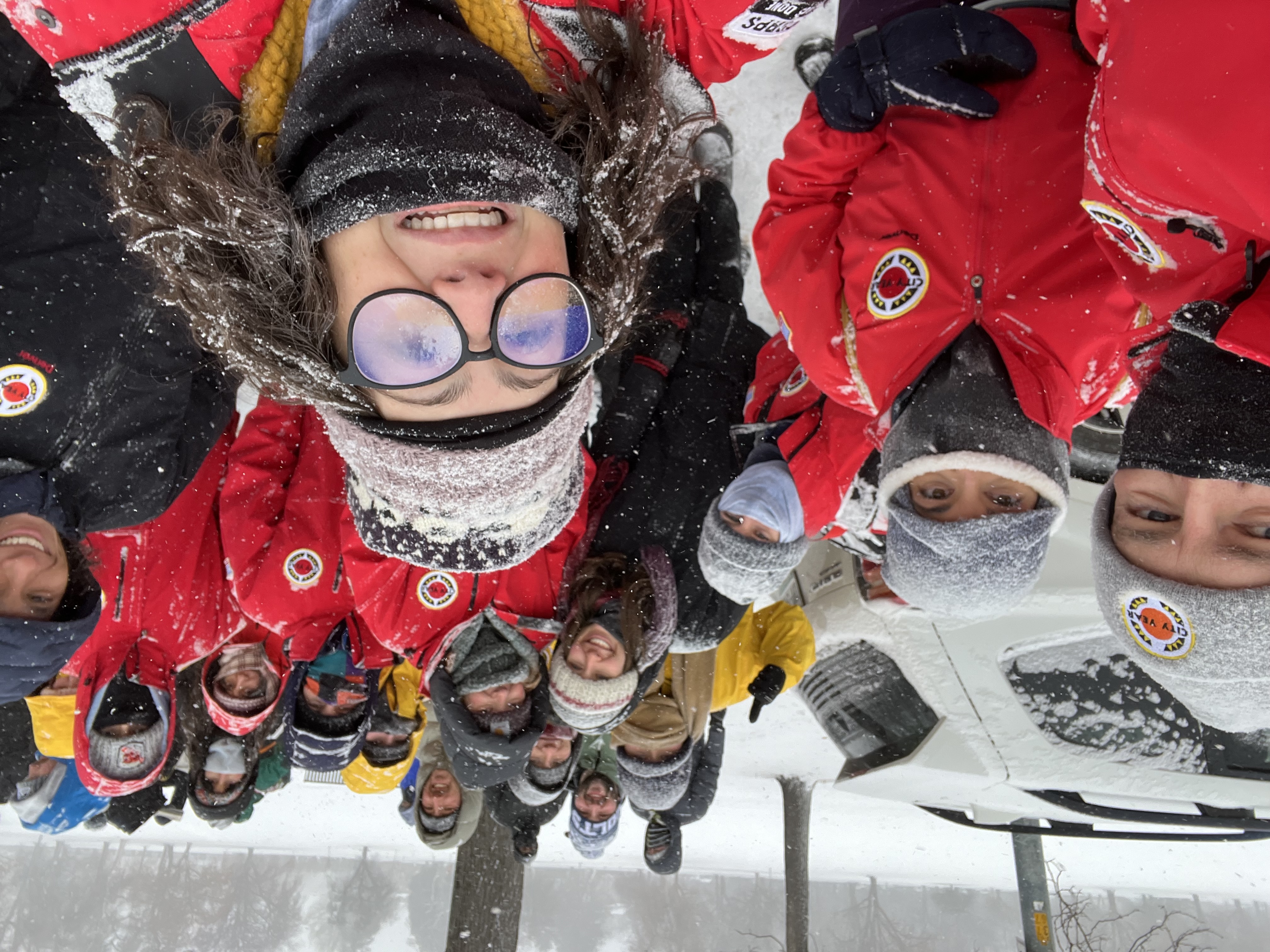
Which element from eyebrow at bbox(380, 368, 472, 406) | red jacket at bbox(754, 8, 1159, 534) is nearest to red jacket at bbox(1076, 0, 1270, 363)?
red jacket at bbox(754, 8, 1159, 534)

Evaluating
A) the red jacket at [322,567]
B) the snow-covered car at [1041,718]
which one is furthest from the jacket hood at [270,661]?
the snow-covered car at [1041,718]

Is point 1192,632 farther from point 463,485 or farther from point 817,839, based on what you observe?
point 817,839

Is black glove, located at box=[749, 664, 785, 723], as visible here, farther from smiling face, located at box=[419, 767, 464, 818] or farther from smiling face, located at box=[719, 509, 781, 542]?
smiling face, located at box=[419, 767, 464, 818]

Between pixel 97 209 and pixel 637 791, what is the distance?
9.31ft

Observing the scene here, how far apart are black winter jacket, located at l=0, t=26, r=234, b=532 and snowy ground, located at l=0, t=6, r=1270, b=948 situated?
3.56 m

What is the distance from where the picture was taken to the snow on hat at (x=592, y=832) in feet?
12.5

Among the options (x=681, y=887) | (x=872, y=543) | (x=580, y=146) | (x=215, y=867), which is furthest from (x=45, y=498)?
(x=215, y=867)

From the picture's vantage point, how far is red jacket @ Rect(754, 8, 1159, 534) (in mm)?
1647

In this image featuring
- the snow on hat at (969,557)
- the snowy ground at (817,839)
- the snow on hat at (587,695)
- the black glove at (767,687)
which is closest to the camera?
the snow on hat at (969,557)

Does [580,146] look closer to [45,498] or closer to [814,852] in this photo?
[45,498]

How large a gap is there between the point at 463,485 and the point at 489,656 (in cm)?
115

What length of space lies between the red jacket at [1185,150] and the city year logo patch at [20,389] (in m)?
2.47

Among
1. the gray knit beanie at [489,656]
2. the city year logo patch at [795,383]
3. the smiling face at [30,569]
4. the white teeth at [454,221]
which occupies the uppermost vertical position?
the white teeth at [454,221]

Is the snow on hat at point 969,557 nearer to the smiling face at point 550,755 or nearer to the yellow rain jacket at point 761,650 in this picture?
the yellow rain jacket at point 761,650
